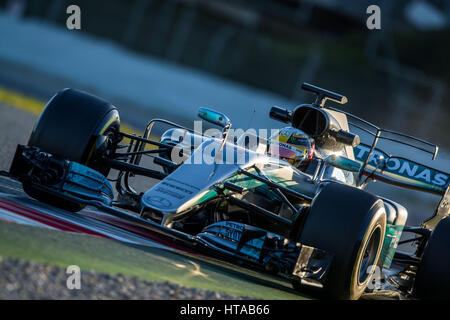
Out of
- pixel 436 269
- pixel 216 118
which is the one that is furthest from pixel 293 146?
pixel 436 269

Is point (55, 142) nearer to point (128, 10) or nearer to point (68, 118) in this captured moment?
point (68, 118)

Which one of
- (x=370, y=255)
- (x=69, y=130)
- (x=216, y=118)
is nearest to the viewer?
(x=370, y=255)

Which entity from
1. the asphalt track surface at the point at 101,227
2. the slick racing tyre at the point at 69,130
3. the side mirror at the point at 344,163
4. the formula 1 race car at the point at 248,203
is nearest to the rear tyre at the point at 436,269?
the formula 1 race car at the point at 248,203

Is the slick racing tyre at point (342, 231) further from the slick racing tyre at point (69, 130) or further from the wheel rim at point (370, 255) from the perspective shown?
the slick racing tyre at point (69, 130)

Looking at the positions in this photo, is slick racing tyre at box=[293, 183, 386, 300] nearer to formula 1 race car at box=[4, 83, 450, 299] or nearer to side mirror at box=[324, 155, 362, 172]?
formula 1 race car at box=[4, 83, 450, 299]

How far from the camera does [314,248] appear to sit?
4.92 meters

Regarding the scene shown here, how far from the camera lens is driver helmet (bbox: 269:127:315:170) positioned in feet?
21.9

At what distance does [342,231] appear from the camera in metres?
4.89

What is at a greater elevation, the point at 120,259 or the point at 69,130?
the point at 69,130

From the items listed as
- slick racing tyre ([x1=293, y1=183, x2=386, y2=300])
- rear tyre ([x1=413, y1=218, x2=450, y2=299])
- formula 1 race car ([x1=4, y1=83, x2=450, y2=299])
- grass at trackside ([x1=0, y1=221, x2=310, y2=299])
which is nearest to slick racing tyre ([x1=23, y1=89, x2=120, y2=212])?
formula 1 race car ([x1=4, y1=83, x2=450, y2=299])

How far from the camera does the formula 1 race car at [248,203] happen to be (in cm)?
493

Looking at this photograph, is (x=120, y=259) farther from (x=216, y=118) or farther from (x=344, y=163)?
(x=344, y=163)

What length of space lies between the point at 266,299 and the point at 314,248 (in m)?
0.55

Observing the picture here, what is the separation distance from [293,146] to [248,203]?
1.40m
